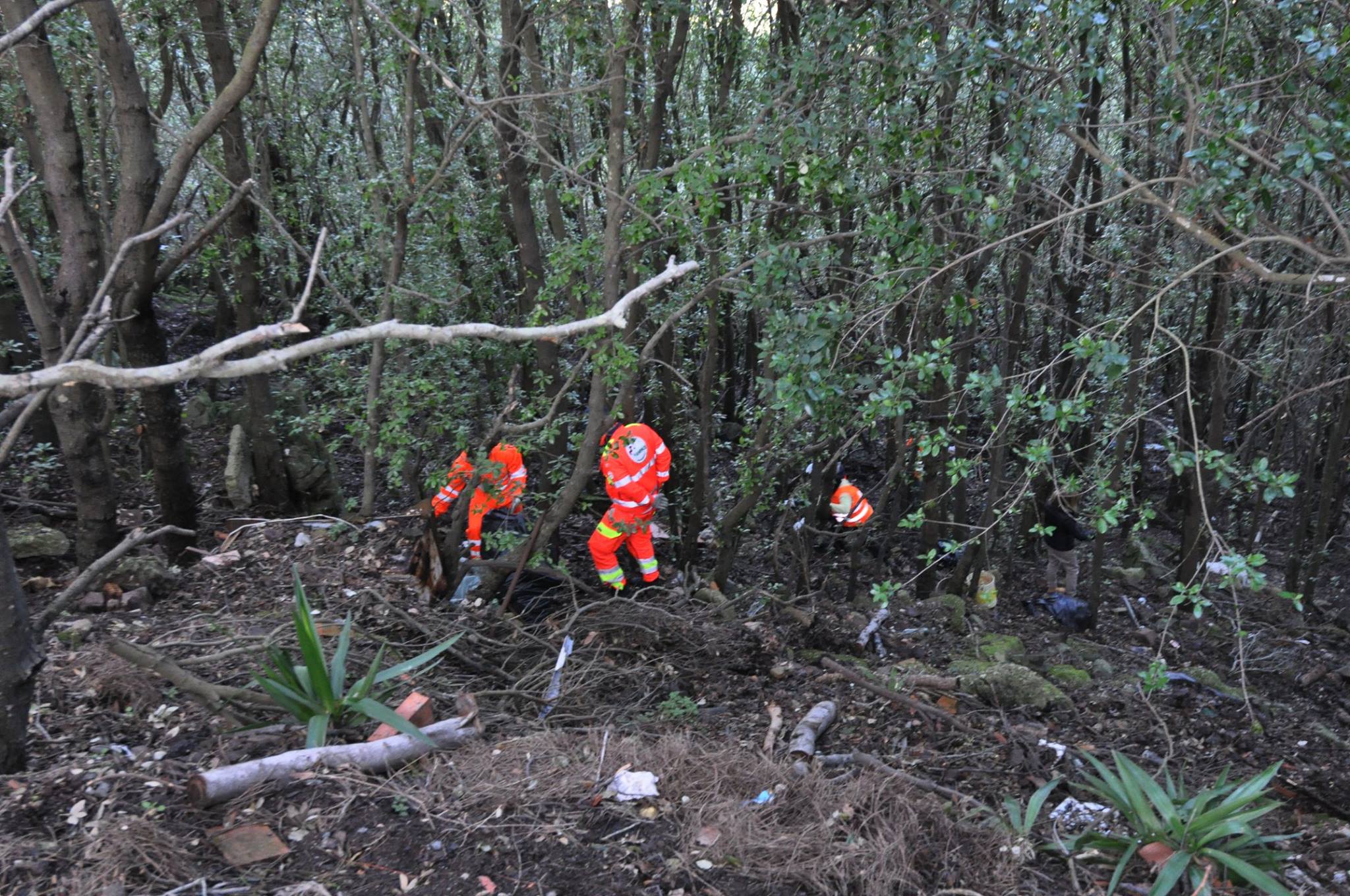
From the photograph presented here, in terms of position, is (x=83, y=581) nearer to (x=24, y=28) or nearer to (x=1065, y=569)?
(x=24, y=28)

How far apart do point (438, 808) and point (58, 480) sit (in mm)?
6981

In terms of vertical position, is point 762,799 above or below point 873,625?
above

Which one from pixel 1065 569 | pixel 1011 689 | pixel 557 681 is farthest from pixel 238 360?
pixel 1065 569

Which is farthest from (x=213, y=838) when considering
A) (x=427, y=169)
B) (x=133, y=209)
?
(x=427, y=169)

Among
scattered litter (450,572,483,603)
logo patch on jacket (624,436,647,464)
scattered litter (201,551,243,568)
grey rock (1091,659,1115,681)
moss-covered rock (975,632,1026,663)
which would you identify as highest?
logo patch on jacket (624,436,647,464)

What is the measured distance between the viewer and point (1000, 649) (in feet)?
23.9

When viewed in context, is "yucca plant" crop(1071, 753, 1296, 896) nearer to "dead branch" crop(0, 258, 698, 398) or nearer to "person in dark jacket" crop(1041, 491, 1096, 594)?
"dead branch" crop(0, 258, 698, 398)

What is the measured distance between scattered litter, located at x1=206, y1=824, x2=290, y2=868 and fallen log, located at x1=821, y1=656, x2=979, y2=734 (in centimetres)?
338

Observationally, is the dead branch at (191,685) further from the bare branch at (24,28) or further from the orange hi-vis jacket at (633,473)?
the orange hi-vis jacket at (633,473)

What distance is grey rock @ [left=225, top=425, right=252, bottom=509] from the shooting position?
8289 mm

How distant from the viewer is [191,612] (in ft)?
17.9

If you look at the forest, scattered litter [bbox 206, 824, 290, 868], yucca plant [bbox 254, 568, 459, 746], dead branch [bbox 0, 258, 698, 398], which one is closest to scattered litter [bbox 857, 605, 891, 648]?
the forest

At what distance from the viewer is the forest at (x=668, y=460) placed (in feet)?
11.0

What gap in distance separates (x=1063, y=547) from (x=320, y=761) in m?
8.03
